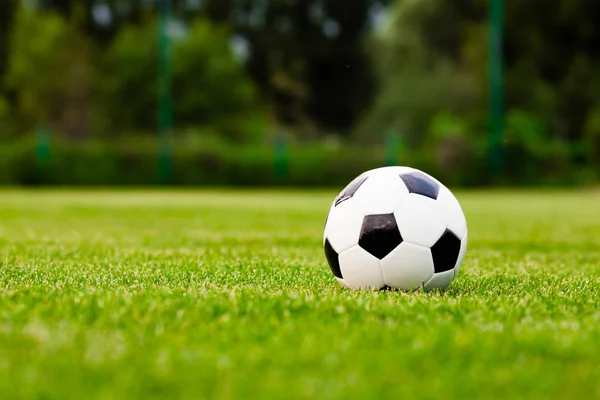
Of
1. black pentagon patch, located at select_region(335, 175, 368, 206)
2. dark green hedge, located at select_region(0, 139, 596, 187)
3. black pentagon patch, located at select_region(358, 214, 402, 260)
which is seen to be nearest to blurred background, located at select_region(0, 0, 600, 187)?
dark green hedge, located at select_region(0, 139, 596, 187)

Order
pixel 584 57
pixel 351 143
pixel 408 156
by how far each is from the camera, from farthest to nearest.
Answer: pixel 584 57 < pixel 351 143 < pixel 408 156

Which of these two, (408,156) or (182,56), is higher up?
(182,56)

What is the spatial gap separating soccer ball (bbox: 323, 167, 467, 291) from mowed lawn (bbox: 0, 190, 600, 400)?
165 millimetres

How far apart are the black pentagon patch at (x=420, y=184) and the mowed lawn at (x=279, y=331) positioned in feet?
1.72

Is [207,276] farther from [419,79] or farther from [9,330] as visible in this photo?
[419,79]

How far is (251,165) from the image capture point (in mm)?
28125

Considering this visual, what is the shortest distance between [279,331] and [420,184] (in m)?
1.57

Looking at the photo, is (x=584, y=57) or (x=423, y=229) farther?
(x=584, y=57)

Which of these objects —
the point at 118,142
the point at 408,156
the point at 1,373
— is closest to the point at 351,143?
the point at 408,156

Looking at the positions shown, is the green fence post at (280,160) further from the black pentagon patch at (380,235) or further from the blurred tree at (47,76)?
the black pentagon patch at (380,235)

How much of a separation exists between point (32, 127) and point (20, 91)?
12.2 ft

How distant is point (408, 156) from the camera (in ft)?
92.0

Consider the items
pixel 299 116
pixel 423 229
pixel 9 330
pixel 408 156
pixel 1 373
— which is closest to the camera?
pixel 1 373

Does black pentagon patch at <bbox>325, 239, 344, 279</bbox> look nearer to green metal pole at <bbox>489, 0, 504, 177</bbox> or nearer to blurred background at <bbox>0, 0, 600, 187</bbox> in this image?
blurred background at <bbox>0, 0, 600, 187</bbox>
